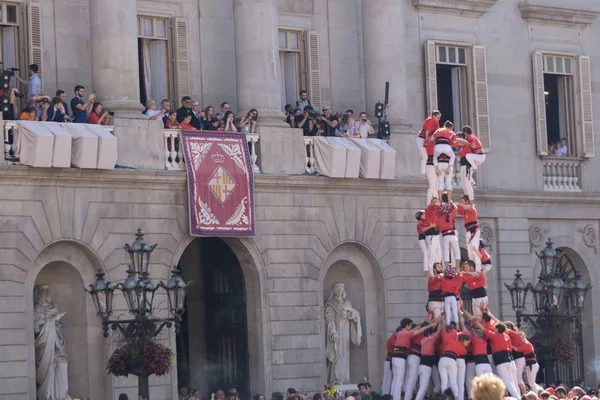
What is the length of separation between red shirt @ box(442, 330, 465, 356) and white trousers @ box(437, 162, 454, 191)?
3.02 m

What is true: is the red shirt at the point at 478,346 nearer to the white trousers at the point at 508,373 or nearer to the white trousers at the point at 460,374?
the white trousers at the point at 460,374

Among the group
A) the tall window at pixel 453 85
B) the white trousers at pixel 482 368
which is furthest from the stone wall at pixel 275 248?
the white trousers at pixel 482 368

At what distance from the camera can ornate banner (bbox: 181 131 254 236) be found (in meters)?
34.9

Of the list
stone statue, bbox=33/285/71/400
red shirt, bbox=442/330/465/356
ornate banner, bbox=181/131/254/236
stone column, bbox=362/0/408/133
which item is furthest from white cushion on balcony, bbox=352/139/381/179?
stone statue, bbox=33/285/71/400

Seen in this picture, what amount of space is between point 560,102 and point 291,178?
35.7 feet

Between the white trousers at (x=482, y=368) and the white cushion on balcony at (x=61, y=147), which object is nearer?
the white trousers at (x=482, y=368)

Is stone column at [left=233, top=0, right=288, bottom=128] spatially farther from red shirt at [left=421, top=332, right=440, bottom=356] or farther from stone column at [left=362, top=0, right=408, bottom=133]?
red shirt at [left=421, top=332, right=440, bottom=356]

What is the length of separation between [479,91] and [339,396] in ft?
35.9

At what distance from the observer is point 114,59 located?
34.7 m

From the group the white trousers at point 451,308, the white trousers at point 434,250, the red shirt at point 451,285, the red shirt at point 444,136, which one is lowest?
the white trousers at point 451,308

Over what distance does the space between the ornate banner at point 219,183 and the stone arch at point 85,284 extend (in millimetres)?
2525

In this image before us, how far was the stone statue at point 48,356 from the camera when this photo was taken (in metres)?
32.9

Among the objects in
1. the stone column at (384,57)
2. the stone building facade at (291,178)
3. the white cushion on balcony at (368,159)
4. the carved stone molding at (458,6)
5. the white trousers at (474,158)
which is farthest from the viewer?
the carved stone molding at (458,6)

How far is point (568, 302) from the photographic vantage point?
3928 centimetres
